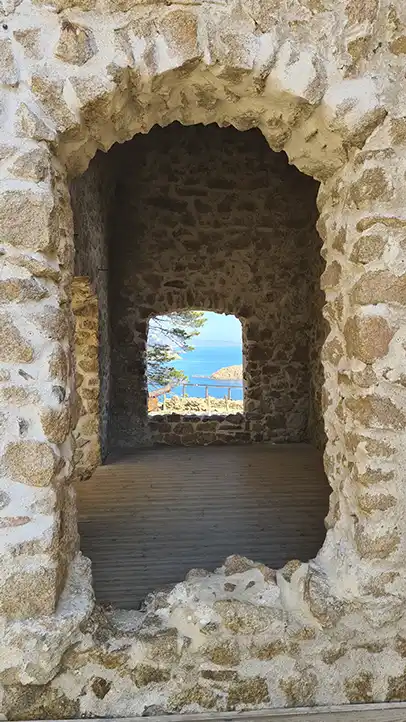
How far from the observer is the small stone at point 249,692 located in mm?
1875

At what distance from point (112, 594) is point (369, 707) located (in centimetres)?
114

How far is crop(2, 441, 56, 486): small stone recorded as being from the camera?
68.0 inches

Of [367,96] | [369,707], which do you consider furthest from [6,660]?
[367,96]

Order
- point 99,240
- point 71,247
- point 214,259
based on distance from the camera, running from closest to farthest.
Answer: point 71,247 → point 99,240 → point 214,259

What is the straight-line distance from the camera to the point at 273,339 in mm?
6578

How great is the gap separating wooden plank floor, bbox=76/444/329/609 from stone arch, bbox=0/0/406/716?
30.3 inches

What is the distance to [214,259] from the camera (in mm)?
6469

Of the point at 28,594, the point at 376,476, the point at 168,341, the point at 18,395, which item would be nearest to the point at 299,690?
the point at 376,476

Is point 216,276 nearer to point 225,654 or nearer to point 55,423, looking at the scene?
point 55,423

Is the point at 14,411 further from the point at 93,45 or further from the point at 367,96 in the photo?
the point at 367,96

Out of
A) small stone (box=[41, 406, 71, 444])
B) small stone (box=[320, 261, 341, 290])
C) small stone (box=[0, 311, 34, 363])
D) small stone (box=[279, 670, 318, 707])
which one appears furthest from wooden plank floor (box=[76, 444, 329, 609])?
small stone (box=[320, 261, 341, 290])

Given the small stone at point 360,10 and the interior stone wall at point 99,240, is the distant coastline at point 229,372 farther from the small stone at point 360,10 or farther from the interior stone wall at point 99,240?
the small stone at point 360,10

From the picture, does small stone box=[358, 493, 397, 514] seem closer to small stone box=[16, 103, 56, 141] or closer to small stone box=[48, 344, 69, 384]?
small stone box=[48, 344, 69, 384]

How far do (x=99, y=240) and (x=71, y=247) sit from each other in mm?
3791
